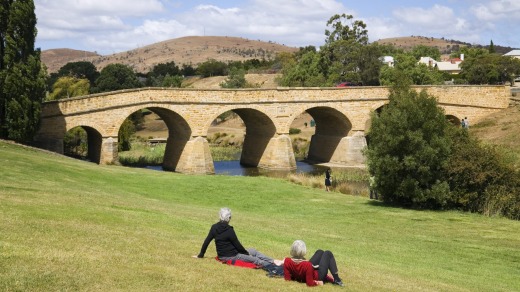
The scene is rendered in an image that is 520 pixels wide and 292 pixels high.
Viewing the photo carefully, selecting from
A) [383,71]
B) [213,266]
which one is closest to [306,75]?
[383,71]

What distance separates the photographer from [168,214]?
18172 millimetres

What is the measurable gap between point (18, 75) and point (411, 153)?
83.4 feet

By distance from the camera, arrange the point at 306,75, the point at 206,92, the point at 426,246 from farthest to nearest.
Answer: the point at 306,75 < the point at 206,92 < the point at 426,246

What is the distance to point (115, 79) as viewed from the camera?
90.3 m

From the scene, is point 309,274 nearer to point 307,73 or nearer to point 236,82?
point 307,73

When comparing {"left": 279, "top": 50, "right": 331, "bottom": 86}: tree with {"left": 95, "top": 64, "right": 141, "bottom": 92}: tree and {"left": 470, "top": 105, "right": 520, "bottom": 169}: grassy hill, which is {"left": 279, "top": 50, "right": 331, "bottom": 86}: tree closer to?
{"left": 95, "top": 64, "right": 141, "bottom": 92}: tree

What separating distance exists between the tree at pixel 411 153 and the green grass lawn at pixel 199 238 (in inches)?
49.8

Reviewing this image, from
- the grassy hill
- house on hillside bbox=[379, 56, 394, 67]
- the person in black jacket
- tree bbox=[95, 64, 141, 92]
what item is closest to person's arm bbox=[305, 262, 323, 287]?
the person in black jacket

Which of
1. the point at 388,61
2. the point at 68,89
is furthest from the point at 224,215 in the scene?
the point at 388,61

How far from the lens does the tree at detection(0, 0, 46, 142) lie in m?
38.3

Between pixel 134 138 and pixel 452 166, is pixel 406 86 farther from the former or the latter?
pixel 134 138

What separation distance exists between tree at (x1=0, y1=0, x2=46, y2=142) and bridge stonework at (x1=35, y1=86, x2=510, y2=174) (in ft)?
10.1

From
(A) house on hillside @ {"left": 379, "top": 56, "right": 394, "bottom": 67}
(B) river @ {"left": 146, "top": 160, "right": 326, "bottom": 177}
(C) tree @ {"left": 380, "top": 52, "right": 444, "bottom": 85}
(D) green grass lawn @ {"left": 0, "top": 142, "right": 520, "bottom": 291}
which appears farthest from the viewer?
(A) house on hillside @ {"left": 379, "top": 56, "right": 394, "bottom": 67}

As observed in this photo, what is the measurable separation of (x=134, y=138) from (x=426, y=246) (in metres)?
64.7
